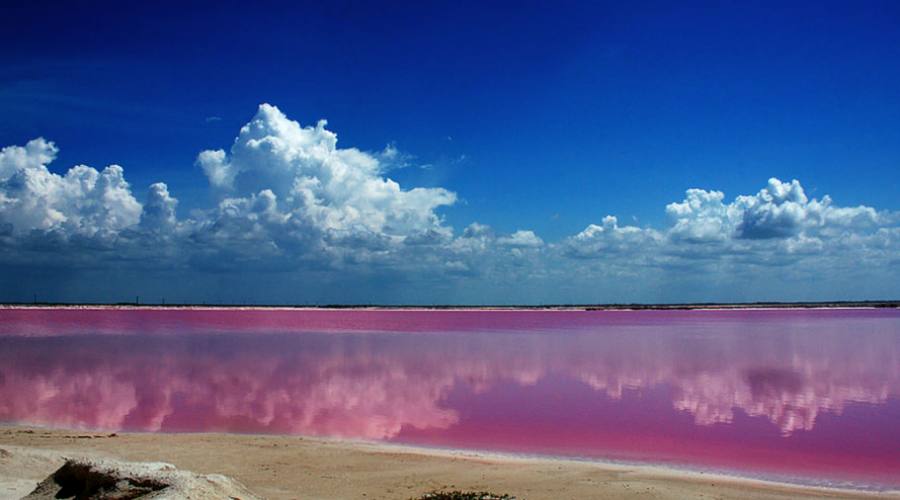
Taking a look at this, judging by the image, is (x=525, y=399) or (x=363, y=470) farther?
(x=525, y=399)

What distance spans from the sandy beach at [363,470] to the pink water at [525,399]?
4.35ft

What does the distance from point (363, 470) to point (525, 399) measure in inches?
332

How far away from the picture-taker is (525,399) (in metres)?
17.8

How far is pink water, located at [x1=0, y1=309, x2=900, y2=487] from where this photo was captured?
41.5 ft

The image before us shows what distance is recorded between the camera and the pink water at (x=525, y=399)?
12656 mm

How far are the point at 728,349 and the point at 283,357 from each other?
21.0 meters

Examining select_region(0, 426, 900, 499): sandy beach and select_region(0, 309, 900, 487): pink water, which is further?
select_region(0, 309, 900, 487): pink water

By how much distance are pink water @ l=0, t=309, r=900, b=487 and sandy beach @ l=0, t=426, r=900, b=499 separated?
133cm

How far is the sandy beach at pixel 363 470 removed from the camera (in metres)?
8.84

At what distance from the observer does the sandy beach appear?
8836 millimetres

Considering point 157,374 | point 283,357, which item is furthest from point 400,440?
point 283,357

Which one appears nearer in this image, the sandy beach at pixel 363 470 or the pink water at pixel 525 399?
the sandy beach at pixel 363 470

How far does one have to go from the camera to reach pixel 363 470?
10.0 meters

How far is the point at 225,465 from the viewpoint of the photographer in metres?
10.2
